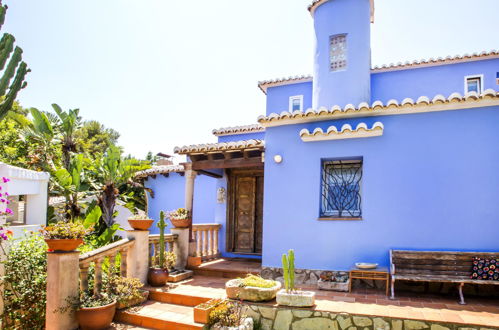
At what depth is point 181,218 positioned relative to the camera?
10.5 meters

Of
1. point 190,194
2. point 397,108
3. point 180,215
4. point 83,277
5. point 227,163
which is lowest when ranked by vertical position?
point 83,277

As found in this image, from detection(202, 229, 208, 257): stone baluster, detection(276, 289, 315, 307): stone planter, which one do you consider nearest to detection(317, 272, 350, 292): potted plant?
detection(276, 289, 315, 307): stone planter

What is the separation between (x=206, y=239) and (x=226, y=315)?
5.37 meters

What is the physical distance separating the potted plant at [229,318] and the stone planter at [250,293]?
250 millimetres

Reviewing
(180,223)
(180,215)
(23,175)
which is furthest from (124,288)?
(23,175)

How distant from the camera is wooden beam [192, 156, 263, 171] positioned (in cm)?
1016

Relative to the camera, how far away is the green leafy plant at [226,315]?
6496mm

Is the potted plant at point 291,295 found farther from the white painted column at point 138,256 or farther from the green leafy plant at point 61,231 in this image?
the green leafy plant at point 61,231

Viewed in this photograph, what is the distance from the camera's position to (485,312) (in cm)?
645

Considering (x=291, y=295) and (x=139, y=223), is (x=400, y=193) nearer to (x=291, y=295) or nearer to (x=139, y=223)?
(x=291, y=295)

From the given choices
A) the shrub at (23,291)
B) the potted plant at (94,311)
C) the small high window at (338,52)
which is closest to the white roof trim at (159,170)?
the small high window at (338,52)

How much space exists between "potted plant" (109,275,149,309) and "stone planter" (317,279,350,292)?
13.0ft

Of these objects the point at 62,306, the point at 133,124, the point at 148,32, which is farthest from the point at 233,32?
the point at 133,124

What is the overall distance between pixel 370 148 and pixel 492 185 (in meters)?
2.55
